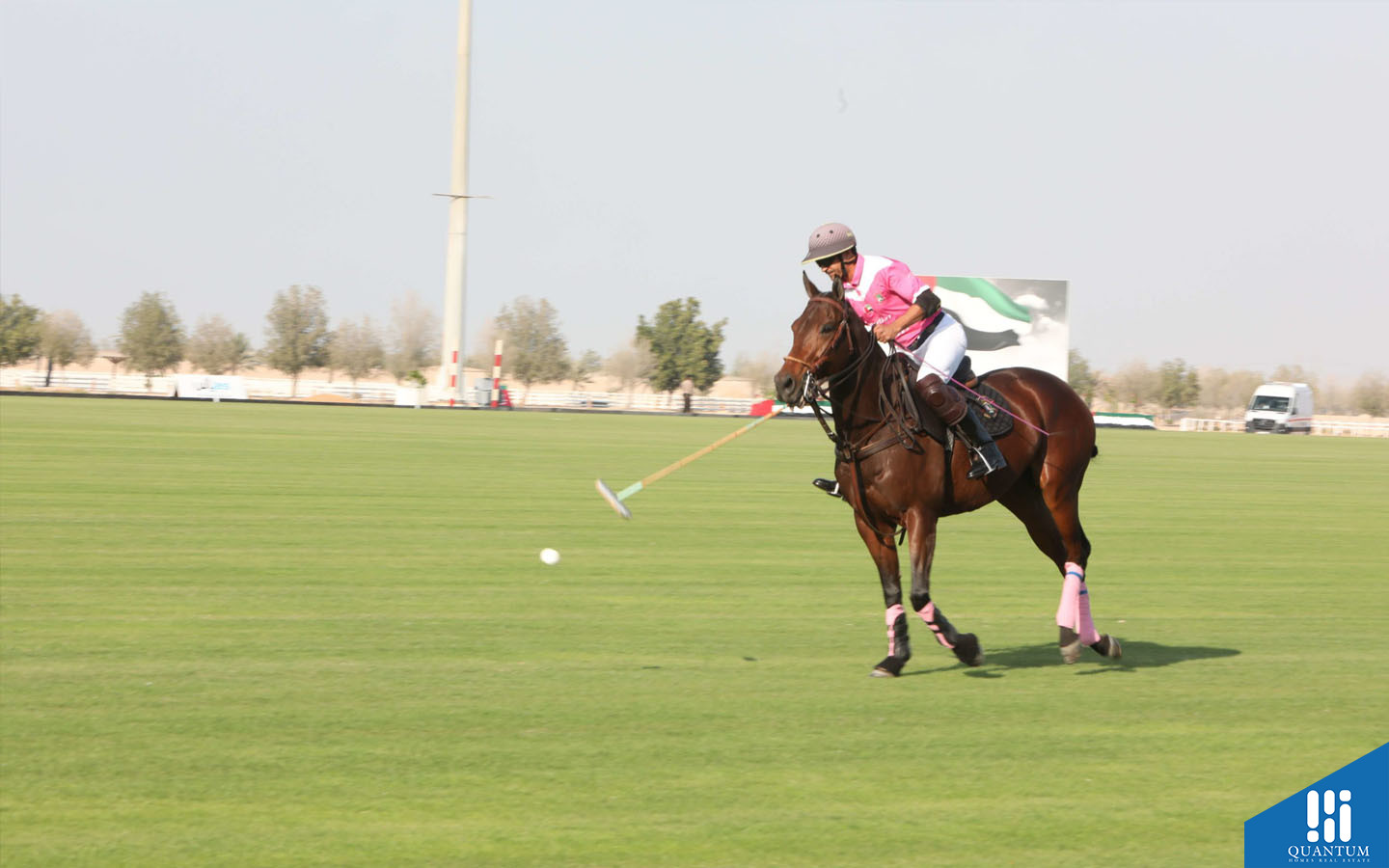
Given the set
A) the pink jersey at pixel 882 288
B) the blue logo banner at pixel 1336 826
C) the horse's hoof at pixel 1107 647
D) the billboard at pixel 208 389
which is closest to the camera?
the blue logo banner at pixel 1336 826

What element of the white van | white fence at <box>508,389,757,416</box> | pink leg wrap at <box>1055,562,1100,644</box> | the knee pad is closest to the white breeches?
the knee pad

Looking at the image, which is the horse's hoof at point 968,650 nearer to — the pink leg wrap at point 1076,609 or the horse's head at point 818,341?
the pink leg wrap at point 1076,609

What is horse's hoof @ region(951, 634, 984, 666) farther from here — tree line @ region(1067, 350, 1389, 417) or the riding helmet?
tree line @ region(1067, 350, 1389, 417)

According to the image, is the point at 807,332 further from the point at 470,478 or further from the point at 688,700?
the point at 470,478

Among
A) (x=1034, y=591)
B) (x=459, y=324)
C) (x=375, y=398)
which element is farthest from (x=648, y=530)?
(x=375, y=398)

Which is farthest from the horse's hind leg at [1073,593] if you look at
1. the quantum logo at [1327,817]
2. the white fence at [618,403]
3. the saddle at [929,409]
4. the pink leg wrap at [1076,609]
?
the white fence at [618,403]

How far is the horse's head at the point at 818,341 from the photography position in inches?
324

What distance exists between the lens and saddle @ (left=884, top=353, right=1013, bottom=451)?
873 centimetres

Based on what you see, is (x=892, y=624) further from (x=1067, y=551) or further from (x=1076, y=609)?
(x=1067, y=551)

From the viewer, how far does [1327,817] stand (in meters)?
5.21

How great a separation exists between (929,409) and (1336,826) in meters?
4.08

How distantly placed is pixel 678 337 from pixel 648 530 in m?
109

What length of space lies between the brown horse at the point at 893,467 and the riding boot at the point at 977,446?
0.07 meters

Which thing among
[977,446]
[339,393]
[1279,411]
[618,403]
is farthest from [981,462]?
[618,403]
